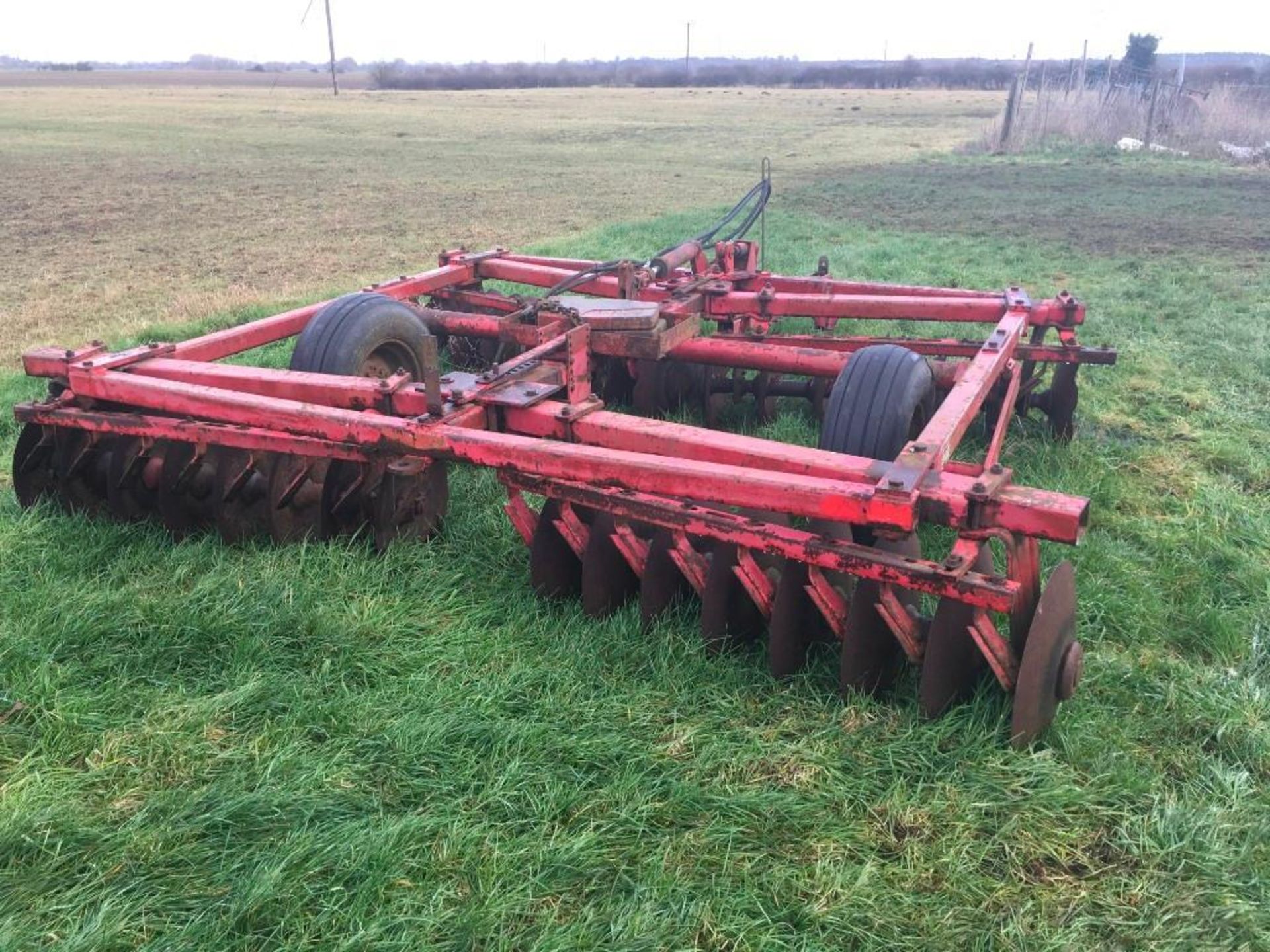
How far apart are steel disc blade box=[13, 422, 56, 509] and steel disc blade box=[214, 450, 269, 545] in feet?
2.61

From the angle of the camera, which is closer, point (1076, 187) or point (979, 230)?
point (979, 230)

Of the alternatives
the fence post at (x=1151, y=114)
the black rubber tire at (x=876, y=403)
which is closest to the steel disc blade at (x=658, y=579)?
the black rubber tire at (x=876, y=403)

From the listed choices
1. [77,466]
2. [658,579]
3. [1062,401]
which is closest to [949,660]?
[658,579]

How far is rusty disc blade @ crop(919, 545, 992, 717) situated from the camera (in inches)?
106

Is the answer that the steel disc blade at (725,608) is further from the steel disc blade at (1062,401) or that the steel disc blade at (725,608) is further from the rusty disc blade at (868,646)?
the steel disc blade at (1062,401)

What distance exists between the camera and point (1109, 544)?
396 centimetres

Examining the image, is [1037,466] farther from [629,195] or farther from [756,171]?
[756,171]

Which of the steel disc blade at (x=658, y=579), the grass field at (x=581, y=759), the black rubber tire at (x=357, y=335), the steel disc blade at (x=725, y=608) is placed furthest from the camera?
the black rubber tire at (x=357, y=335)

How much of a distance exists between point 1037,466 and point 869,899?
3158 millimetres

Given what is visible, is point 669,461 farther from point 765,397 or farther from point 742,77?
point 742,77

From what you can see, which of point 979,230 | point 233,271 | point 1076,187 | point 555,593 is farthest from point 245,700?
point 1076,187

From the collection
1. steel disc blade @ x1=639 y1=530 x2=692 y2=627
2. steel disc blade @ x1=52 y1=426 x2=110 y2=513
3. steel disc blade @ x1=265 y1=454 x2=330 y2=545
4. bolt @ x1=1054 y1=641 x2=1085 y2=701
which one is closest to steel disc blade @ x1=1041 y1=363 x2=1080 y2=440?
bolt @ x1=1054 y1=641 x2=1085 y2=701

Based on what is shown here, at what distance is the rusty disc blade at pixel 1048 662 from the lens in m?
2.61

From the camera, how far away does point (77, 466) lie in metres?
3.93
